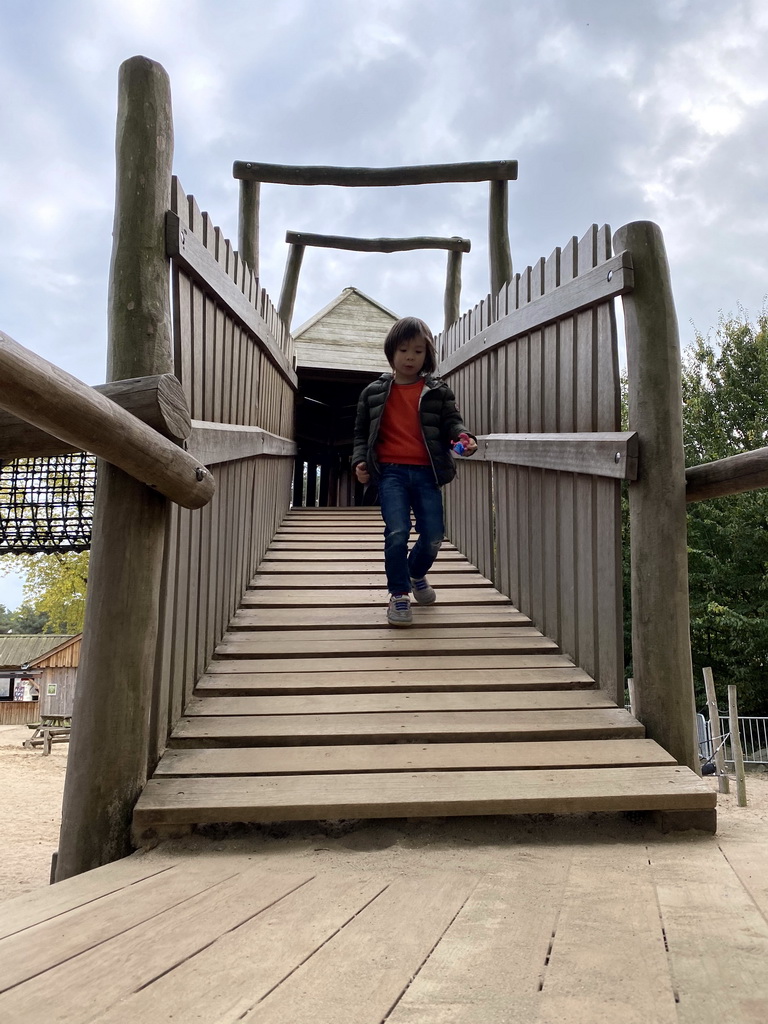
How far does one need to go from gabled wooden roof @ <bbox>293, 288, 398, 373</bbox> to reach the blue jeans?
460cm

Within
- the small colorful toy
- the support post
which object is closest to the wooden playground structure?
the small colorful toy

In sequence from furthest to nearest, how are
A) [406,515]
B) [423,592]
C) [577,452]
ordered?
[423,592], [406,515], [577,452]

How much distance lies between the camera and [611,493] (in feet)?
10.4

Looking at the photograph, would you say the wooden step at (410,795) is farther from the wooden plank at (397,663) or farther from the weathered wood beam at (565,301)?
the weathered wood beam at (565,301)

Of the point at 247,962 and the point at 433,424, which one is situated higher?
the point at 433,424

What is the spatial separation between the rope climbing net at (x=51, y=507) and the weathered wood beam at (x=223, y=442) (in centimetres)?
435

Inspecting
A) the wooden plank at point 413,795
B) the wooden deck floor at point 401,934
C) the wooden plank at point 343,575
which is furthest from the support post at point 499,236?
the wooden deck floor at point 401,934

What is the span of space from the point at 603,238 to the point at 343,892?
285cm

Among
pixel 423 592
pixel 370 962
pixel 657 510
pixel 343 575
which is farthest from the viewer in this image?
pixel 343 575

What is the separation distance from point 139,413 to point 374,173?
15.8 ft

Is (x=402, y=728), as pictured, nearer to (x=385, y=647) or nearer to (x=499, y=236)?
(x=385, y=647)

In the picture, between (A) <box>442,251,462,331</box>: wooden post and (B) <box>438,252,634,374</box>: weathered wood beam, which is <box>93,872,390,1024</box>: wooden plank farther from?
(A) <box>442,251,462,331</box>: wooden post

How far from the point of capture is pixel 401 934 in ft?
4.87

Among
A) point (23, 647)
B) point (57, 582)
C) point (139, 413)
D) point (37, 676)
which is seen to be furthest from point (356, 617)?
point (23, 647)
